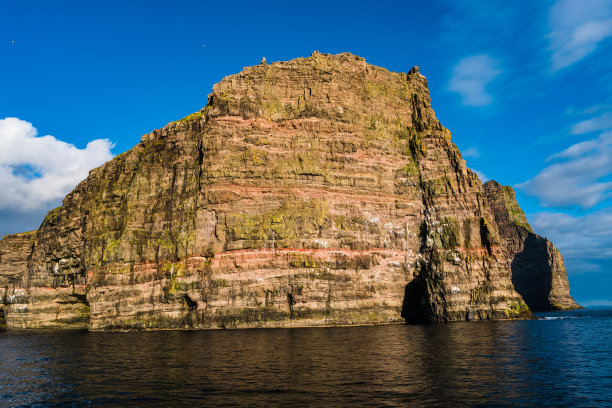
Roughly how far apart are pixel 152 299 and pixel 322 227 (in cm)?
2855

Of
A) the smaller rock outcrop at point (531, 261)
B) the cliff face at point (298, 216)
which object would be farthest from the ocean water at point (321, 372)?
the smaller rock outcrop at point (531, 261)

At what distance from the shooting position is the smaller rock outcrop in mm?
145250

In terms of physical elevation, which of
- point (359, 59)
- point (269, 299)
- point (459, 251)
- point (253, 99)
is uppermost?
point (359, 59)

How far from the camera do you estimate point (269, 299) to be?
195ft

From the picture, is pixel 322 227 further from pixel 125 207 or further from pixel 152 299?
pixel 125 207

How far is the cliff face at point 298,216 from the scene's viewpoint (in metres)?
61.0

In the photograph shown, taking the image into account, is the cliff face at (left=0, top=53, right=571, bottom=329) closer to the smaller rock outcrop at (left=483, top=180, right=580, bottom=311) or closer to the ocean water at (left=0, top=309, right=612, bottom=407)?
the ocean water at (left=0, top=309, right=612, bottom=407)

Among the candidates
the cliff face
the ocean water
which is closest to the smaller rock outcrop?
the cliff face

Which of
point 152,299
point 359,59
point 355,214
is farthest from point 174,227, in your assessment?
point 359,59

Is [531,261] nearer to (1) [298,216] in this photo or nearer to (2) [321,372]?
(1) [298,216]

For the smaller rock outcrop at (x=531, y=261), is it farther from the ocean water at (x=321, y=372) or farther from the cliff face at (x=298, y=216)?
the ocean water at (x=321, y=372)

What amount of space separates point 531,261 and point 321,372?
490 ft

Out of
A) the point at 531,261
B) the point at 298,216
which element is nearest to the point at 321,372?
the point at 298,216

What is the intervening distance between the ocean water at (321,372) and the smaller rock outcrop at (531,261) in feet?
382
